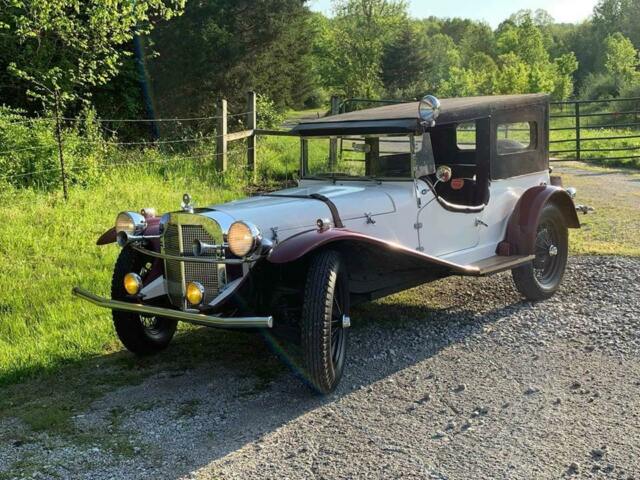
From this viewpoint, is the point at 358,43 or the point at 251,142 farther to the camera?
the point at 358,43

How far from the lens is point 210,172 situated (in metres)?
11.7

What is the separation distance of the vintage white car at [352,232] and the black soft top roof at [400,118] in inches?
0.5

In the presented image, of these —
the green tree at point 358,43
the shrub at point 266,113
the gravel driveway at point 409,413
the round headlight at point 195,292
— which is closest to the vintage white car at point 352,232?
the round headlight at point 195,292

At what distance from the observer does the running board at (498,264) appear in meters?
5.26

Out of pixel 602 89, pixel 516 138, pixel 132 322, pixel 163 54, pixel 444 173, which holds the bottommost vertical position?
pixel 132 322

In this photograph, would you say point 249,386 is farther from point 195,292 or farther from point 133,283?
point 133,283

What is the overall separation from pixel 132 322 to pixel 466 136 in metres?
3.33

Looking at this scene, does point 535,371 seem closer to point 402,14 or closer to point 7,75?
point 7,75

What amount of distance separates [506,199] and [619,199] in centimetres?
646

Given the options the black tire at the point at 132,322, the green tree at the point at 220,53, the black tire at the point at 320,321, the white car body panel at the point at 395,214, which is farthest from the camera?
the green tree at the point at 220,53

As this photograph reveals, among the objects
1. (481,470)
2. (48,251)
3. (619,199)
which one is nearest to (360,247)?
(481,470)

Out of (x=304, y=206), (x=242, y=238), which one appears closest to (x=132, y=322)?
(x=242, y=238)

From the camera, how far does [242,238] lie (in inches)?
161

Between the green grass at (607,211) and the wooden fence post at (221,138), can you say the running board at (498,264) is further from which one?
the wooden fence post at (221,138)
